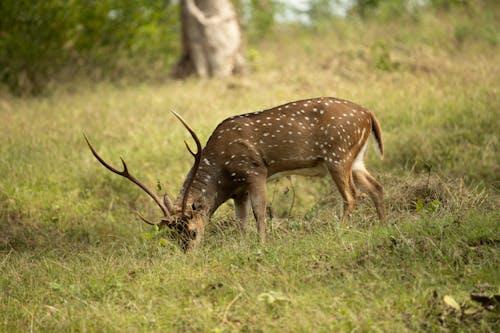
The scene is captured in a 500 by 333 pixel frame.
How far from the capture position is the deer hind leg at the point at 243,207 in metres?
7.18

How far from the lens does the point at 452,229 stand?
5652 mm

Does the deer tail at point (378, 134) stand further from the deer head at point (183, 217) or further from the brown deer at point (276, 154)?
the deer head at point (183, 217)

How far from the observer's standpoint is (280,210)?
8.56 meters

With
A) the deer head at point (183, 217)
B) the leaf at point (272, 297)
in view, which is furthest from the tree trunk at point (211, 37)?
the leaf at point (272, 297)

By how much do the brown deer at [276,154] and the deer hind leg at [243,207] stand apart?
0.06m

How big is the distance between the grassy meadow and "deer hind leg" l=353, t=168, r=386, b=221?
7.0 inches

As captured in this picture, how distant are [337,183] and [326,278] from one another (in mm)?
1739

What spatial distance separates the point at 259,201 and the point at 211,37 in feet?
28.4

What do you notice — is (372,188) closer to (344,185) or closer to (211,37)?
(344,185)

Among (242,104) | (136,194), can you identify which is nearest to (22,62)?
(242,104)

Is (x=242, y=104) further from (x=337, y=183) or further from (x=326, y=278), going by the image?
(x=326, y=278)

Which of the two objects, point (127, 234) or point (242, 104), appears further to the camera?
point (242, 104)

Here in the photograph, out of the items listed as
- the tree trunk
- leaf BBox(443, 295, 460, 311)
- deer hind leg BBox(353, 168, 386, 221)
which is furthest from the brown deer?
the tree trunk

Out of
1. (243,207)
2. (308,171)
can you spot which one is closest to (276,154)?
(308,171)
